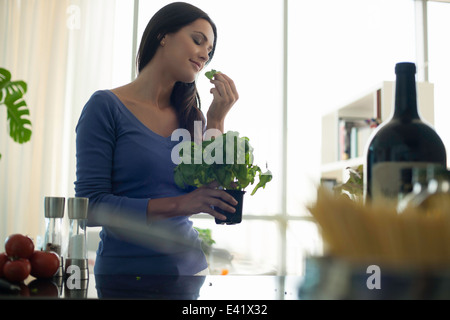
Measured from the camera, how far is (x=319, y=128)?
3.94m

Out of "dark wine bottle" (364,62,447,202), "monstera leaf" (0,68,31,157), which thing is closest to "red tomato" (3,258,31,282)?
"monstera leaf" (0,68,31,157)

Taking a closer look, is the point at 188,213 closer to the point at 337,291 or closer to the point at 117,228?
the point at 117,228

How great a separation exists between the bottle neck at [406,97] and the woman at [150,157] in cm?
44

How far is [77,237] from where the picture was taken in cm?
84

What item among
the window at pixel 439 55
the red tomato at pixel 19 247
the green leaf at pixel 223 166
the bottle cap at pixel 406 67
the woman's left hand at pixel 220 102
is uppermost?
the window at pixel 439 55

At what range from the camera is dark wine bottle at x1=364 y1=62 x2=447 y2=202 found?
0.59 metres

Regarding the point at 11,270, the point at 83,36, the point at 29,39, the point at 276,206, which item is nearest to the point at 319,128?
the point at 276,206

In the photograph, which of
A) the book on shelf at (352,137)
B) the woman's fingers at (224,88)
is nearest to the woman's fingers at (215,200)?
the woman's fingers at (224,88)

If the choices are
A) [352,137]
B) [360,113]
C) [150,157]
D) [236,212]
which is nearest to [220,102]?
[150,157]

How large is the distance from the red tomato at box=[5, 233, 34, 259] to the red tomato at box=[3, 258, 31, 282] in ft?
0.13

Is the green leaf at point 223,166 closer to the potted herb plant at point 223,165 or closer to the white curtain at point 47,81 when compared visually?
the potted herb plant at point 223,165

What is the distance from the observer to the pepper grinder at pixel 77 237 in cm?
83

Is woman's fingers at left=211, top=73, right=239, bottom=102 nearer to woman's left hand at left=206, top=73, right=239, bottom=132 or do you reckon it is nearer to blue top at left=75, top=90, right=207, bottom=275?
woman's left hand at left=206, top=73, right=239, bottom=132

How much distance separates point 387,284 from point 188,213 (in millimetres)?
658
